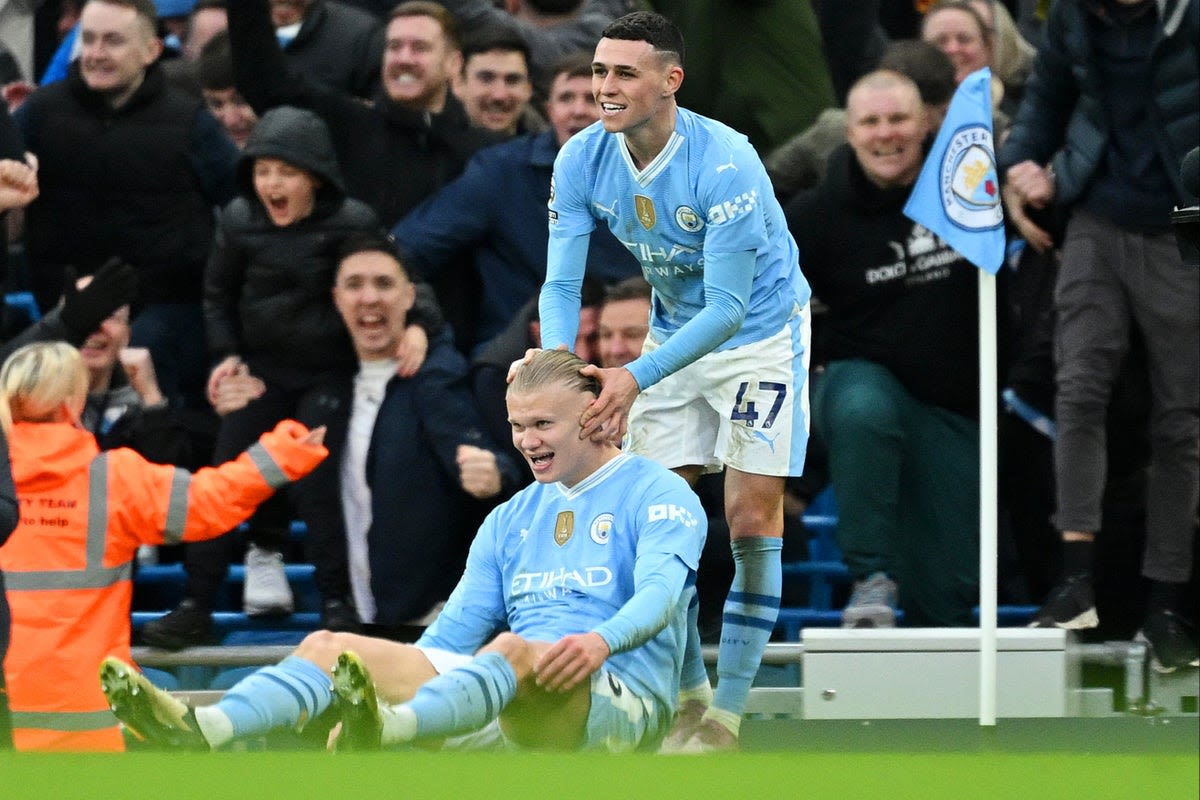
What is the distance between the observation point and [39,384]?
22.1ft

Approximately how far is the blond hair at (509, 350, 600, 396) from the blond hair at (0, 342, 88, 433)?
2.15 m

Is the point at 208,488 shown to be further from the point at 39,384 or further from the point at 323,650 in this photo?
the point at 323,650

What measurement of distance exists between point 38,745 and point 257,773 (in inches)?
126

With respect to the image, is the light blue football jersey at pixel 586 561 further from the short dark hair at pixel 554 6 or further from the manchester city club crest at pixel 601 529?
the short dark hair at pixel 554 6

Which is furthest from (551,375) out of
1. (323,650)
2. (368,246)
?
(368,246)

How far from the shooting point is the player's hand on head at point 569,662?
470 centimetres

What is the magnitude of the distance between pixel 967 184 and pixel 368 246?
2.24 metres

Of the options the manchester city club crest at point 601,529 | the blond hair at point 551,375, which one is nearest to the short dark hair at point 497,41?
the blond hair at point 551,375

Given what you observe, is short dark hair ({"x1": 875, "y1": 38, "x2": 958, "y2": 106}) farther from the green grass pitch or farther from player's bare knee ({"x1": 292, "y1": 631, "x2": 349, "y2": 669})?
the green grass pitch

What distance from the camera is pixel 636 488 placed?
5203 millimetres

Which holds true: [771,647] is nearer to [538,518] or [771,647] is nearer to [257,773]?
[538,518]

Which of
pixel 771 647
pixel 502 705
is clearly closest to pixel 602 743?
pixel 502 705

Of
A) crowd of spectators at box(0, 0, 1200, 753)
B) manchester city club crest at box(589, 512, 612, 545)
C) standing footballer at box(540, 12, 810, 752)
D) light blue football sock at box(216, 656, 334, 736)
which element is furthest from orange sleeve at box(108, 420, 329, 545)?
light blue football sock at box(216, 656, 334, 736)

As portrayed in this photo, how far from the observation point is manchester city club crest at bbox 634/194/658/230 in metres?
5.68
